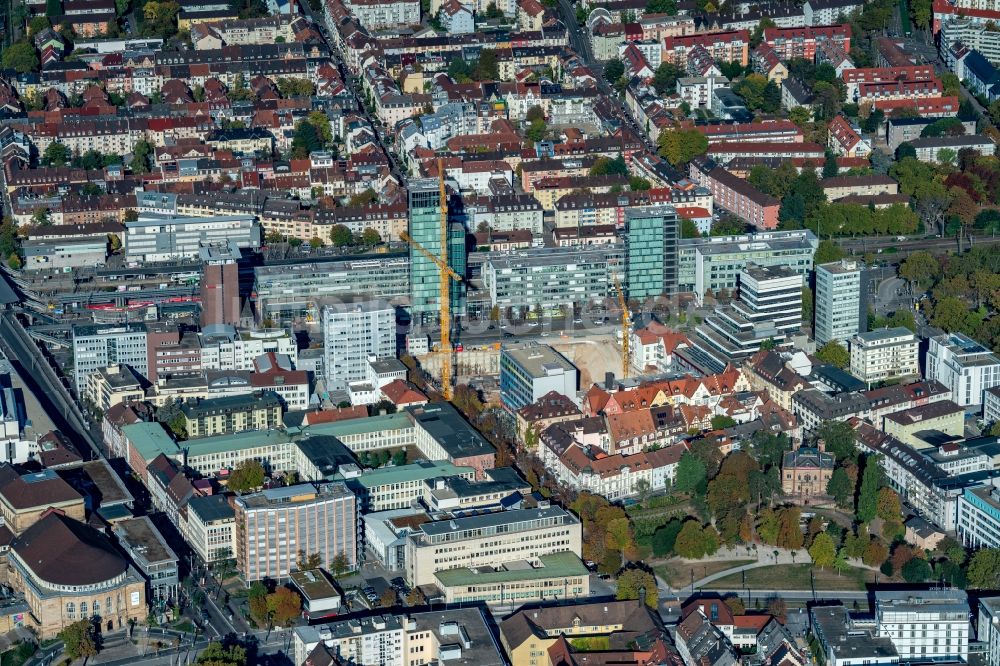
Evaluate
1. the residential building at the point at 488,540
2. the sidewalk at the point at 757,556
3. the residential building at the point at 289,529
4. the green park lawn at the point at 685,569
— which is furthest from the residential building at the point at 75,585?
the sidewalk at the point at 757,556

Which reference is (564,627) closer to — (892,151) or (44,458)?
(44,458)

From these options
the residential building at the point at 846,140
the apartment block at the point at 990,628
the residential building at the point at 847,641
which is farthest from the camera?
the residential building at the point at 846,140

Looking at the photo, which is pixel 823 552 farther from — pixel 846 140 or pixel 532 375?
pixel 846 140

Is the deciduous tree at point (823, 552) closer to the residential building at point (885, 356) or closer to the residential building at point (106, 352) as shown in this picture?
the residential building at point (885, 356)

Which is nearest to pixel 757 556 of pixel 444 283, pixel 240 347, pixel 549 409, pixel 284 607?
pixel 549 409

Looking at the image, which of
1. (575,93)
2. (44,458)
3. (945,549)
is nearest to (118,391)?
(44,458)

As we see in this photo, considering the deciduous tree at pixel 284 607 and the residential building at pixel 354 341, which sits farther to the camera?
the residential building at pixel 354 341

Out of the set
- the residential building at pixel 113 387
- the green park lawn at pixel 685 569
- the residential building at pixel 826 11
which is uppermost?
the residential building at pixel 826 11
